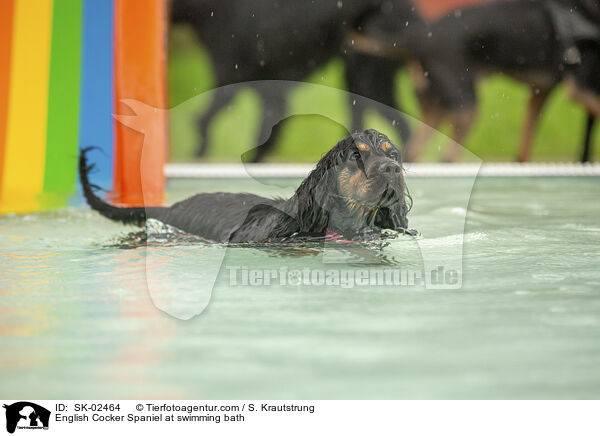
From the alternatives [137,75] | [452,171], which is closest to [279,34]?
[452,171]

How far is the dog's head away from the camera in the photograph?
3.54 m

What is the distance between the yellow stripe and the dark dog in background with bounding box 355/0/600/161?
15.6ft

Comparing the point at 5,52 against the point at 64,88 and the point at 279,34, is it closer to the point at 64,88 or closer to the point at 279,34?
the point at 64,88

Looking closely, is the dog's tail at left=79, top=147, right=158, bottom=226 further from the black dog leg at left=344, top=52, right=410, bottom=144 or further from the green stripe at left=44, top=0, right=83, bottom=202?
the black dog leg at left=344, top=52, right=410, bottom=144

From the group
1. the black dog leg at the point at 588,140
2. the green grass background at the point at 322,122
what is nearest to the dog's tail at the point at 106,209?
the green grass background at the point at 322,122

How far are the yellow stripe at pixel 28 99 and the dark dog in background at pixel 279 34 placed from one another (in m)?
3.84

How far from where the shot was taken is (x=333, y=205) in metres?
3.78

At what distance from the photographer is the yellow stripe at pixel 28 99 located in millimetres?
5848

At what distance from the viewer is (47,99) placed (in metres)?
6.04

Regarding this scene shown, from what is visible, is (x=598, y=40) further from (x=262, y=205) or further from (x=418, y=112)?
(x=262, y=205)

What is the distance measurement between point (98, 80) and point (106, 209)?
1.83 metres

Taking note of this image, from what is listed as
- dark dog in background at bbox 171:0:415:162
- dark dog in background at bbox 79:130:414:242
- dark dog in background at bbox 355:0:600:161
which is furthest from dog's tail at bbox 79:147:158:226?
dark dog in background at bbox 355:0:600:161
